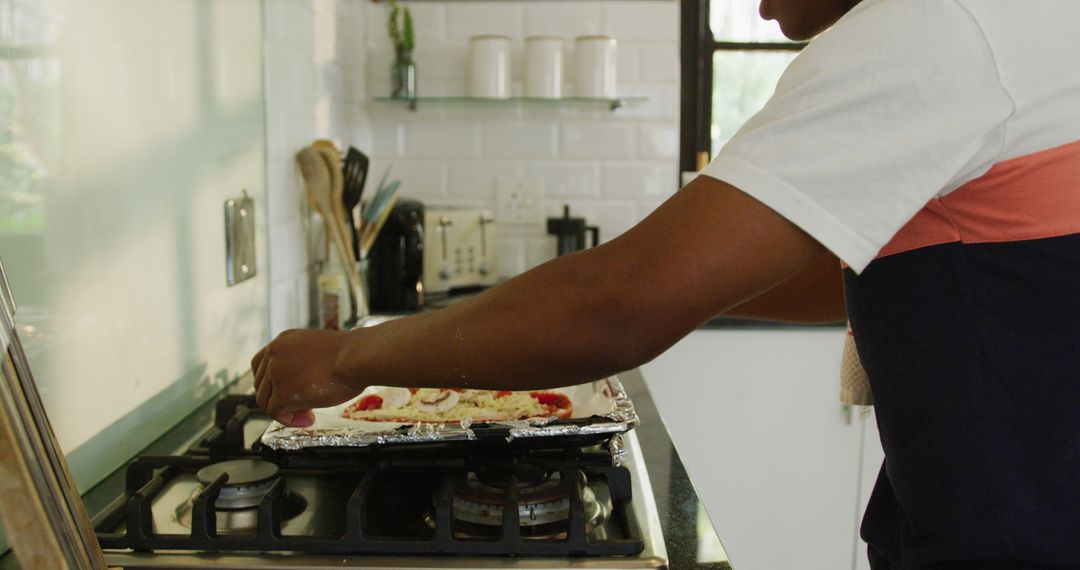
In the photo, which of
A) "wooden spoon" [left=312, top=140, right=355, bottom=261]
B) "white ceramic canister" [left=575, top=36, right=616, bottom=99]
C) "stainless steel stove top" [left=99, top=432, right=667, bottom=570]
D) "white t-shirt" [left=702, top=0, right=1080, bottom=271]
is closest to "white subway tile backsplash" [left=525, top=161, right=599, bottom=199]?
"white ceramic canister" [left=575, top=36, right=616, bottom=99]

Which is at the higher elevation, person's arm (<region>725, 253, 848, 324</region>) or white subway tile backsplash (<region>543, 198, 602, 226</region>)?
white subway tile backsplash (<region>543, 198, 602, 226</region>)

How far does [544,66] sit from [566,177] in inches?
12.7

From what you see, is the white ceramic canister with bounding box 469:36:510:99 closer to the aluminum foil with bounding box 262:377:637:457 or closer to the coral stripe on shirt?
the aluminum foil with bounding box 262:377:637:457

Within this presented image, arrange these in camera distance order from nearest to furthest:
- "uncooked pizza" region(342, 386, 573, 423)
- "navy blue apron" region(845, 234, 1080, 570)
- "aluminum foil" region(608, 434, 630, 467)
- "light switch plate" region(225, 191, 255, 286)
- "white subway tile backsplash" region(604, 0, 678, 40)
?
1. "navy blue apron" region(845, 234, 1080, 570)
2. "aluminum foil" region(608, 434, 630, 467)
3. "uncooked pizza" region(342, 386, 573, 423)
4. "light switch plate" region(225, 191, 255, 286)
5. "white subway tile backsplash" region(604, 0, 678, 40)

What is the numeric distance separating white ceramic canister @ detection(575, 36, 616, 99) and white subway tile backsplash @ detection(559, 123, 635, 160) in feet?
0.45

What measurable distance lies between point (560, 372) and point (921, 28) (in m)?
0.34

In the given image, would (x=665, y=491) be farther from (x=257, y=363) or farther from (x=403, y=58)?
(x=403, y=58)

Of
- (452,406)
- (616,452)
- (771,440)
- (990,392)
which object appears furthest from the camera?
(771,440)

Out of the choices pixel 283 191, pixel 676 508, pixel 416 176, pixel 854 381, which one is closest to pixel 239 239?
pixel 283 191

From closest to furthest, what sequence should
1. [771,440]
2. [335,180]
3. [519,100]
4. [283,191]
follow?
1. [283,191]
2. [335,180]
3. [771,440]
4. [519,100]

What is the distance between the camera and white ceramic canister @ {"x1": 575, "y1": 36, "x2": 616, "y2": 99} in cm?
253

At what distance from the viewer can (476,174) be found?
2691mm

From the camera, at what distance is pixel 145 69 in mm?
1246

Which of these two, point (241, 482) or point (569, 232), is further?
point (569, 232)
